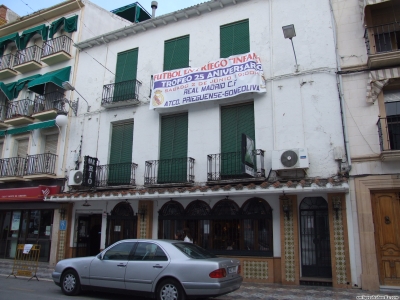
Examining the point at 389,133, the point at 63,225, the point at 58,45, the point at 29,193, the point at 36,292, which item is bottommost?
the point at 36,292

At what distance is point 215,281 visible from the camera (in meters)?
7.00

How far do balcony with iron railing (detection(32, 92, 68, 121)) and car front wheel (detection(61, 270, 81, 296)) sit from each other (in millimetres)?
9606

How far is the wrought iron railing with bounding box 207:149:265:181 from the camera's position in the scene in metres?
11.5

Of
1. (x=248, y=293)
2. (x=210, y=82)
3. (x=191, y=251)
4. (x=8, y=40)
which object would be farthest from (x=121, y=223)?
(x=8, y=40)

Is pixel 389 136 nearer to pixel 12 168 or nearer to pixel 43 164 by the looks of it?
pixel 43 164

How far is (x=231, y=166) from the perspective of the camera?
12.3 meters

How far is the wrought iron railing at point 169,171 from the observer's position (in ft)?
42.5

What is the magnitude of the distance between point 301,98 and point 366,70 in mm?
2127

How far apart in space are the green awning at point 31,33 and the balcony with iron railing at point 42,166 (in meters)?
6.61

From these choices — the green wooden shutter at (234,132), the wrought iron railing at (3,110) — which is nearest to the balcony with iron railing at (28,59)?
the wrought iron railing at (3,110)

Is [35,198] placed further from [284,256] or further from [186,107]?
[284,256]

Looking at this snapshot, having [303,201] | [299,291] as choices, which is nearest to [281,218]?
[303,201]

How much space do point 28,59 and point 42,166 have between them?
660 cm

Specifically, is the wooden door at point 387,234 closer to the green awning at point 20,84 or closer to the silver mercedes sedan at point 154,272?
the silver mercedes sedan at point 154,272
